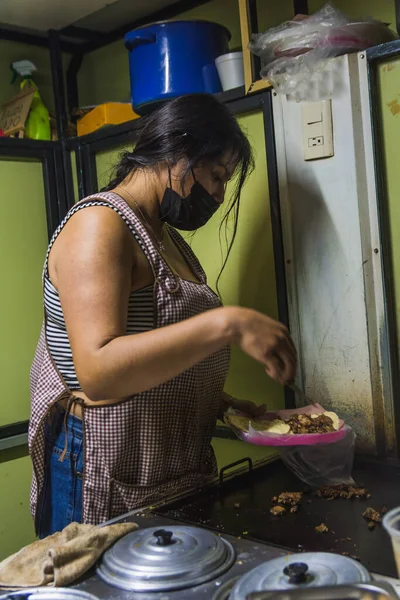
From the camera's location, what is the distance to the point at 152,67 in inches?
76.3

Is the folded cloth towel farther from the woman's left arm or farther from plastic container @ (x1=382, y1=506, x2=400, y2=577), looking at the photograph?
the woman's left arm

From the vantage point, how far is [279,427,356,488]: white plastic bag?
1404 mm

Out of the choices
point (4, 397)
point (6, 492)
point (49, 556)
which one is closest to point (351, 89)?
point (49, 556)

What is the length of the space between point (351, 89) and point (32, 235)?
1.30m

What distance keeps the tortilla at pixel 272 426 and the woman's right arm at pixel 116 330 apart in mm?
294

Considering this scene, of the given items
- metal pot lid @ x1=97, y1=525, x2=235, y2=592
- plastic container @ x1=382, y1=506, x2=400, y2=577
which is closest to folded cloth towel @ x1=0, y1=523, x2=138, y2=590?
metal pot lid @ x1=97, y1=525, x2=235, y2=592

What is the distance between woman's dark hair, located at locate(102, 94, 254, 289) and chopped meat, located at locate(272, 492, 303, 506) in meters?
0.67

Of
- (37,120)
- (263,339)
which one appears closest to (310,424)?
(263,339)

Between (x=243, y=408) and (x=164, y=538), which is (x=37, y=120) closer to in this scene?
(x=243, y=408)

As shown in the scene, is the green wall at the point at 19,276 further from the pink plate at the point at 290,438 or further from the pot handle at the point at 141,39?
the pink plate at the point at 290,438

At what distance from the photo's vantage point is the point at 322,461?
141cm

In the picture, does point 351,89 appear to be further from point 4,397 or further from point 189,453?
point 4,397

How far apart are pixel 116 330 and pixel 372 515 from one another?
578 mm

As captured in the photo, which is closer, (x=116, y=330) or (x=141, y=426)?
(x=116, y=330)
